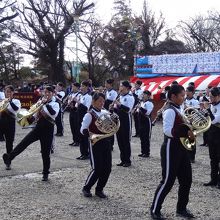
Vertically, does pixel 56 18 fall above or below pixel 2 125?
above

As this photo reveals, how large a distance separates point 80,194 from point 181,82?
11.2 metres

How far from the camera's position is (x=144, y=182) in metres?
8.09

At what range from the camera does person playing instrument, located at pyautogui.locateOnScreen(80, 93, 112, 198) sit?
6789mm

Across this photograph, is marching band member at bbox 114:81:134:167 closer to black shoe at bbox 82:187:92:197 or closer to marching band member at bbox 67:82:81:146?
marching band member at bbox 67:82:81:146

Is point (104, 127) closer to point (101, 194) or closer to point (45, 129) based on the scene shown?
point (101, 194)

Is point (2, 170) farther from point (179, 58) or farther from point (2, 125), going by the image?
point (179, 58)

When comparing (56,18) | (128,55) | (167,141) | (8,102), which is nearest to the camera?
(167,141)

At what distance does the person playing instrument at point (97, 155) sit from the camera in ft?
22.3

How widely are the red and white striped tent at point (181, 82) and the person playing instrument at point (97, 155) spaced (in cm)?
1000

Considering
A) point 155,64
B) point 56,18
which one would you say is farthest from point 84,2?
point 155,64

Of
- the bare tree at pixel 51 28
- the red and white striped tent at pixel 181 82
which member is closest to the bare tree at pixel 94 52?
the bare tree at pixel 51 28

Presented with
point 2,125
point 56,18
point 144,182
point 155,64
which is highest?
point 56,18

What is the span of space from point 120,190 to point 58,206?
4.54 ft

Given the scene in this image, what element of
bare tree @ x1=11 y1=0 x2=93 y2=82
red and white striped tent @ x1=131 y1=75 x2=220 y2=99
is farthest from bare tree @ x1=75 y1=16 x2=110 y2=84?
red and white striped tent @ x1=131 y1=75 x2=220 y2=99
